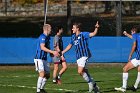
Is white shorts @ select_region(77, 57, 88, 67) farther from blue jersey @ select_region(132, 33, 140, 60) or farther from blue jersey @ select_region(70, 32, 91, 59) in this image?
blue jersey @ select_region(132, 33, 140, 60)

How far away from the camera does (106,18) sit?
53.8 m

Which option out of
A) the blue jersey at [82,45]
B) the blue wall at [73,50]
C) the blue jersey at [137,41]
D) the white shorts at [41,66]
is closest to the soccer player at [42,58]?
the white shorts at [41,66]

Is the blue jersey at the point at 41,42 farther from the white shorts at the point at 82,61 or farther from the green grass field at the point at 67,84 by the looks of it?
the green grass field at the point at 67,84

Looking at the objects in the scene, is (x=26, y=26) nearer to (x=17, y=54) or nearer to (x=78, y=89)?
(x=17, y=54)

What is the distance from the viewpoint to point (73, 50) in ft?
102

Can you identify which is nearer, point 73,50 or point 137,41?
point 137,41

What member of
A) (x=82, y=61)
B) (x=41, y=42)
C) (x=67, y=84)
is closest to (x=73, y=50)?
(x=67, y=84)

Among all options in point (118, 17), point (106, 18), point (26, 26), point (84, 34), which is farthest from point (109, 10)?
point (84, 34)

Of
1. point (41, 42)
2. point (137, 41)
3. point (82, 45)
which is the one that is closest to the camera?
point (41, 42)

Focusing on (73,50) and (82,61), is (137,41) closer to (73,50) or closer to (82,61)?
(82,61)

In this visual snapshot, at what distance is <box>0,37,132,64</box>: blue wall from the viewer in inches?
1217

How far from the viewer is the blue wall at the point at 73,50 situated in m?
30.9

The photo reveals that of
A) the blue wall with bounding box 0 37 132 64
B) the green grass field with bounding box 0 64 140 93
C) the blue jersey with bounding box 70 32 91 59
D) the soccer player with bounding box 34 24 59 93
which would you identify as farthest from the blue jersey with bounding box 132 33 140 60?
the blue wall with bounding box 0 37 132 64

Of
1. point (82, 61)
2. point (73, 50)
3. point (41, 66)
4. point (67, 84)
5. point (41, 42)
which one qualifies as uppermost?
point (41, 42)
